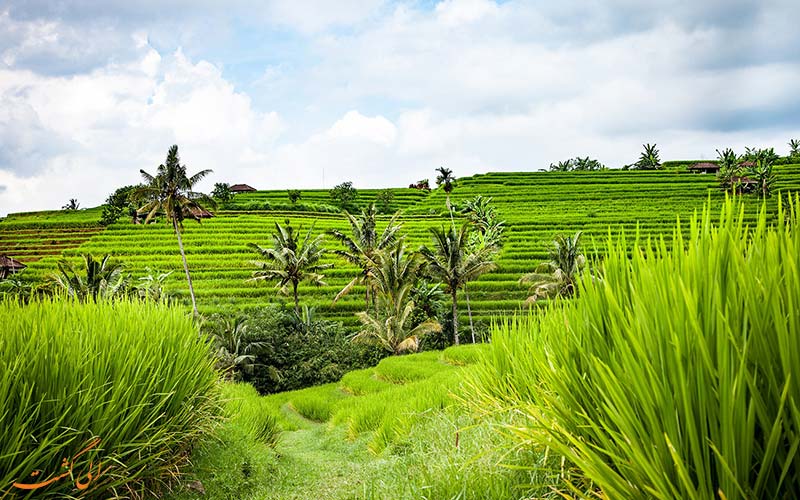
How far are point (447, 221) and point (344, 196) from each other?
2292 centimetres

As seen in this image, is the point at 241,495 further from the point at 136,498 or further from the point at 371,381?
the point at 371,381

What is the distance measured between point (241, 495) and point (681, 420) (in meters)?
4.96

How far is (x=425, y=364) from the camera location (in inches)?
716

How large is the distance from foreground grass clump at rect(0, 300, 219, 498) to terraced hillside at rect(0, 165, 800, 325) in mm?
24388

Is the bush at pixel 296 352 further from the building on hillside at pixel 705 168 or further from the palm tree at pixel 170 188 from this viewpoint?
the building on hillside at pixel 705 168

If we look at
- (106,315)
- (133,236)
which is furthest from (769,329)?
(133,236)

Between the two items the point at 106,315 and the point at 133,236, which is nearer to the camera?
the point at 106,315

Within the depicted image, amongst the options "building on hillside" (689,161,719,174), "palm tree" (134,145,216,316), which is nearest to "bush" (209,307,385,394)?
"palm tree" (134,145,216,316)

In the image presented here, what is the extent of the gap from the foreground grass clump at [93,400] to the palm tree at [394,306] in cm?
2188

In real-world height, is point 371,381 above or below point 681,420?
below

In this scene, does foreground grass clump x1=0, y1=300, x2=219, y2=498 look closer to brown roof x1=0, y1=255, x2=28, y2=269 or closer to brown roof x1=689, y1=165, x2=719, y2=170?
brown roof x1=0, y1=255, x2=28, y2=269

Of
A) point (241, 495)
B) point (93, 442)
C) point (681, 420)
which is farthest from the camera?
point (241, 495)

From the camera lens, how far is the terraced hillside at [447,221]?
37.9 meters

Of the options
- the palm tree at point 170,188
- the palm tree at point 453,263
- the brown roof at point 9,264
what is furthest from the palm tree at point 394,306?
the brown roof at point 9,264
